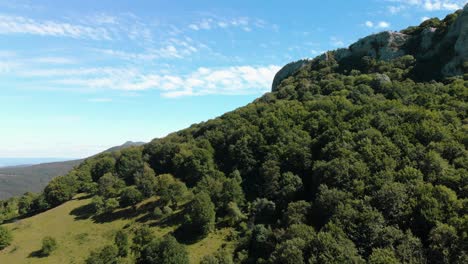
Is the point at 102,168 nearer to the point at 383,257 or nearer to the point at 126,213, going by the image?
the point at 126,213

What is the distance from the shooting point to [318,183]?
2440 inches

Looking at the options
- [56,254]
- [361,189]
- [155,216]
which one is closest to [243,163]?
[155,216]

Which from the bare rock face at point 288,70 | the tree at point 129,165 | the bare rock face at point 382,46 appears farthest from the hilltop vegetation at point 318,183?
the bare rock face at point 288,70

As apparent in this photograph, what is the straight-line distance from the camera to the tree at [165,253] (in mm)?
54119

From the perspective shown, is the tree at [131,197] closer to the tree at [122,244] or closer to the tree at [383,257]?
the tree at [122,244]

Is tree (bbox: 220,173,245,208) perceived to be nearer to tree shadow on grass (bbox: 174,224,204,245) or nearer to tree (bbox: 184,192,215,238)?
tree (bbox: 184,192,215,238)

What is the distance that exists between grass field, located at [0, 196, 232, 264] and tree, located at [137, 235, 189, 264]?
386 centimetres

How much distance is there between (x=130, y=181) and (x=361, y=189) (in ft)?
261

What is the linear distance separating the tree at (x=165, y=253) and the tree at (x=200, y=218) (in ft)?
28.7

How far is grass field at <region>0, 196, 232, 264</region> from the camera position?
64438 mm

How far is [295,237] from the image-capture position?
48.0 metres

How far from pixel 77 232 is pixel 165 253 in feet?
113

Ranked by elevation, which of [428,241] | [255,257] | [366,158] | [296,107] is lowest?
[255,257]

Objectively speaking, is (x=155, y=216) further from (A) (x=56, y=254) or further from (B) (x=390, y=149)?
(B) (x=390, y=149)
